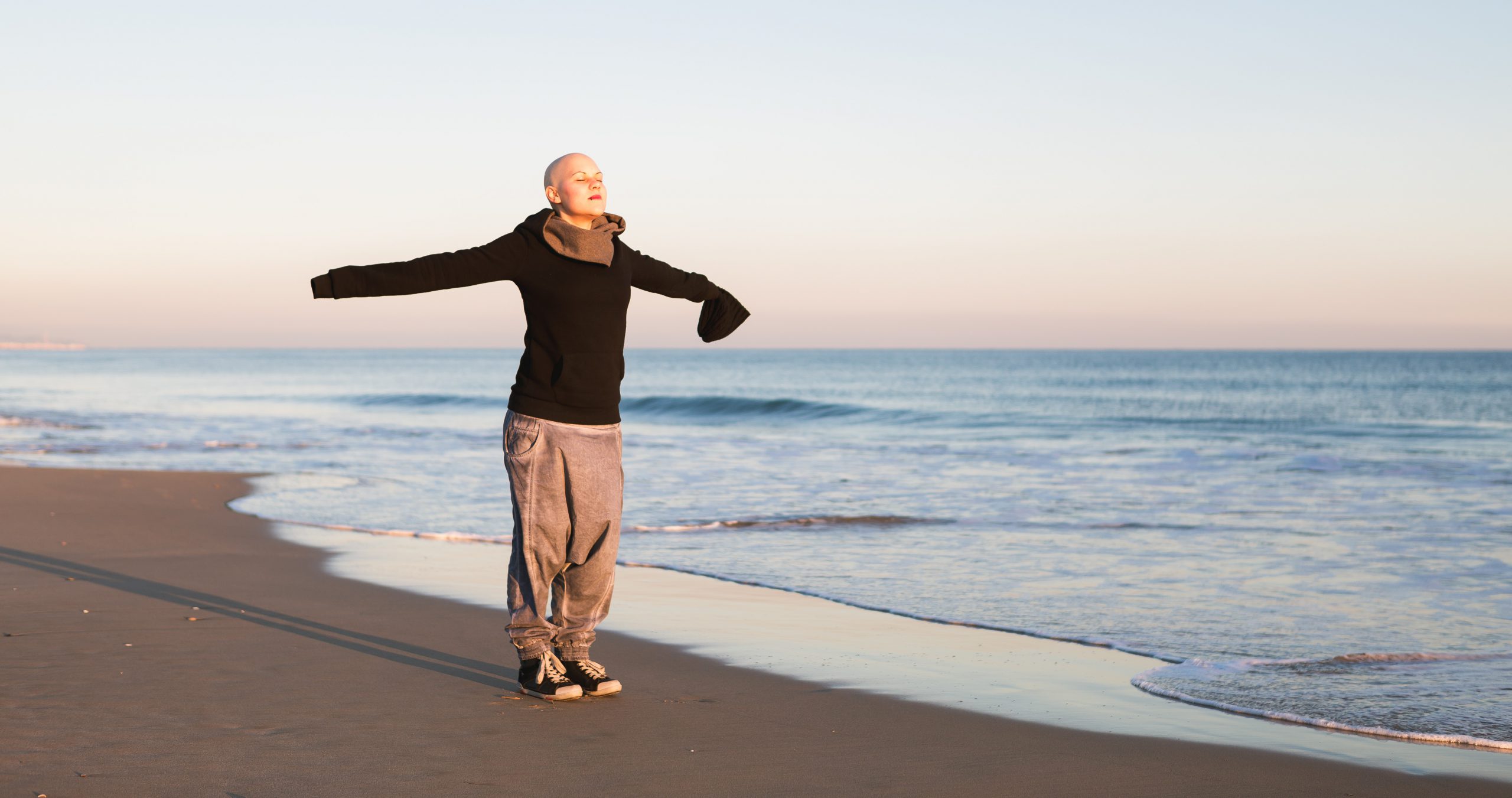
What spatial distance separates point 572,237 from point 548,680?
1566mm

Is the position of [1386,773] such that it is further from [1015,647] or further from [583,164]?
[583,164]

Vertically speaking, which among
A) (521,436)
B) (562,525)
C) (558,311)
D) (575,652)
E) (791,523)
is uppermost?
(558,311)

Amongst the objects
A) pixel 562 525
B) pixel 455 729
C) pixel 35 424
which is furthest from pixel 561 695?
pixel 35 424

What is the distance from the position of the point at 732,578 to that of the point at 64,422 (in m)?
22.1

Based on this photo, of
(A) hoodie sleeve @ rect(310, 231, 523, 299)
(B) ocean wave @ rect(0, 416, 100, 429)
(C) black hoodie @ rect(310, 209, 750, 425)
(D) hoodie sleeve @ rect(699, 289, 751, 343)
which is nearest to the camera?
(A) hoodie sleeve @ rect(310, 231, 523, 299)

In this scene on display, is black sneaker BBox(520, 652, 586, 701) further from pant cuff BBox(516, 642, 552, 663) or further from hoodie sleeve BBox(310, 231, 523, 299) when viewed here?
hoodie sleeve BBox(310, 231, 523, 299)

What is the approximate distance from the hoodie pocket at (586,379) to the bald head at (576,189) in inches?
17.5

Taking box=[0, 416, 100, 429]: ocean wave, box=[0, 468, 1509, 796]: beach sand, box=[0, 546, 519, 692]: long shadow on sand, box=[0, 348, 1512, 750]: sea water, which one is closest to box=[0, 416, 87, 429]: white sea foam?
box=[0, 416, 100, 429]: ocean wave

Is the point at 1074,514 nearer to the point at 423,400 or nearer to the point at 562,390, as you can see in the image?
the point at 562,390

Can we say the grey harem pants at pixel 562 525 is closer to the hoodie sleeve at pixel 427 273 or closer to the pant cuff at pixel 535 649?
the pant cuff at pixel 535 649

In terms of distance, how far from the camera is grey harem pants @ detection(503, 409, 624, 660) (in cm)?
420

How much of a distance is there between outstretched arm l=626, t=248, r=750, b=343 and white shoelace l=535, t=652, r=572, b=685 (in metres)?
1.27

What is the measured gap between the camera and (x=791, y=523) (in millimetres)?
10305

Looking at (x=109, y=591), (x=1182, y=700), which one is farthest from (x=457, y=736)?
(x=109, y=591)
